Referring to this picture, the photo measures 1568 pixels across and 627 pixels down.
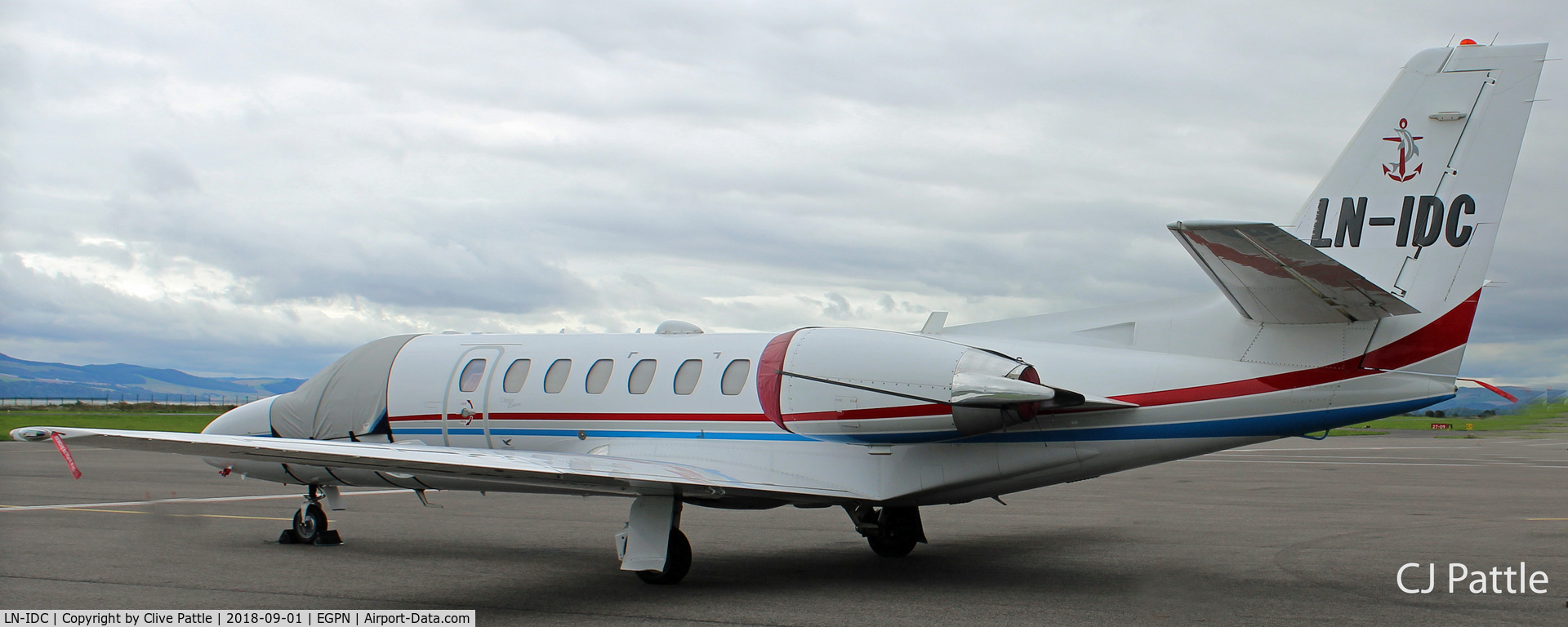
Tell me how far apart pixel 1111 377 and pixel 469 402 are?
7511 mm

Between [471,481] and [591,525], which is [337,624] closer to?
[471,481]

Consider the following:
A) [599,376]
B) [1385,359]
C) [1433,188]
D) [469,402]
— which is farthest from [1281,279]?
[469,402]

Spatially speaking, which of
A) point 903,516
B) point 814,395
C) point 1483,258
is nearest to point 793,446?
point 814,395

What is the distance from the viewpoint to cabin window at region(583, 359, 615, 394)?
1245 centimetres

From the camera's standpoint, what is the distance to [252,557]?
12.5 m

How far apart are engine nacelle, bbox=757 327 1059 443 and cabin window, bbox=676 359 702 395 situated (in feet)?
4.44

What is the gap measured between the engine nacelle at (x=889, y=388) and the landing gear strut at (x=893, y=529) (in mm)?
2812

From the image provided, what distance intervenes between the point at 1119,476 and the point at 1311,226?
1667cm

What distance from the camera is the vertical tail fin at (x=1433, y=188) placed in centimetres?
910

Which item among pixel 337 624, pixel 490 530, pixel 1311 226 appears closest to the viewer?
pixel 337 624

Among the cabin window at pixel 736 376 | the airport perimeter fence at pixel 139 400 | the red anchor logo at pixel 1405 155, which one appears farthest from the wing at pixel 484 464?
the airport perimeter fence at pixel 139 400

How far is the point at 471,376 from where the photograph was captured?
1332 centimetres

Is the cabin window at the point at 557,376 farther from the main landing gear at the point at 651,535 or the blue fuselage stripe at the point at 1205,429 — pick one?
the blue fuselage stripe at the point at 1205,429

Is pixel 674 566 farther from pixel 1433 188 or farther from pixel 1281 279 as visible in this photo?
pixel 1433 188
